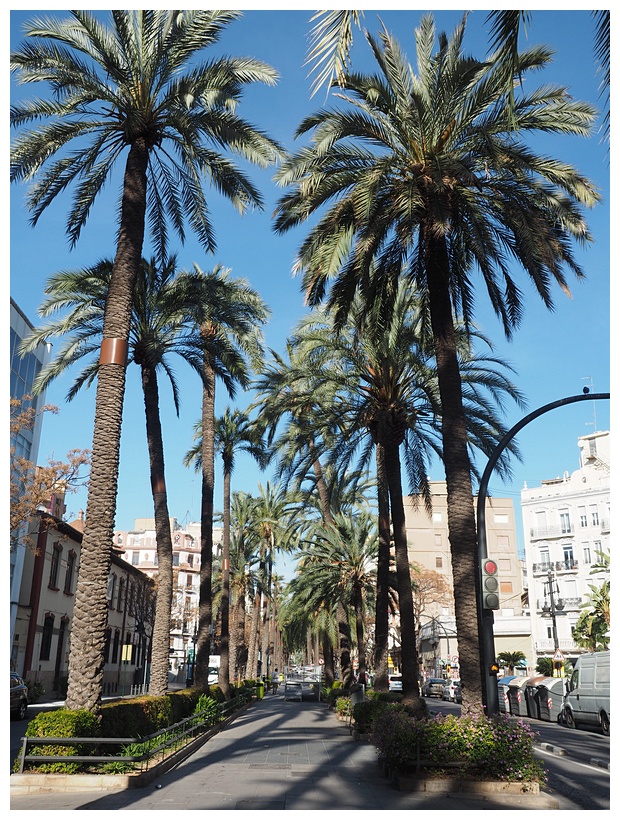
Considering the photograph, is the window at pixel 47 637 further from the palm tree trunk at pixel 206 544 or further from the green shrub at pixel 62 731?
the green shrub at pixel 62 731

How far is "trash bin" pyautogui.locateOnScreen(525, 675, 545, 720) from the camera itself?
108ft

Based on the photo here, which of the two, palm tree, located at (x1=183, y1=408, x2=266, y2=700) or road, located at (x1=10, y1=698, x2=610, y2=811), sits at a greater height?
palm tree, located at (x1=183, y1=408, x2=266, y2=700)

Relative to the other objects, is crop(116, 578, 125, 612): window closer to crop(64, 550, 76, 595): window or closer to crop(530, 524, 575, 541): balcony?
crop(64, 550, 76, 595): window

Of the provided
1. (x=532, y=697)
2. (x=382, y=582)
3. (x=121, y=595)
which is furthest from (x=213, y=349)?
(x=121, y=595)

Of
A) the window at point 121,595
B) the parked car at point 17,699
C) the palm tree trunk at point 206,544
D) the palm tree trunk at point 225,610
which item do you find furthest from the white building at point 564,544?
the parked car at point 17,699

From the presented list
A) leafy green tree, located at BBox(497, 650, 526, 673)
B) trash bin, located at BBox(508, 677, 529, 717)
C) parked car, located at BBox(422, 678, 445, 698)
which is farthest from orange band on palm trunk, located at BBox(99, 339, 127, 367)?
leafy green tree, located at BBox(497, 650, 526, 673)

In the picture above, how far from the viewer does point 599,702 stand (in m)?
24.8

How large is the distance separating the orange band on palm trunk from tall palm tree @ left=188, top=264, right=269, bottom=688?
6.07m

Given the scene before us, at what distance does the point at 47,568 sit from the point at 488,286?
105 ft

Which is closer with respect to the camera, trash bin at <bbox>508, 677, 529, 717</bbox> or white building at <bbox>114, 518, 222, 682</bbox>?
trash bin at <bbox>508, 677, 529, 717</bbox>

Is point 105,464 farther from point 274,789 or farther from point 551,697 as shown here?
point 551,697

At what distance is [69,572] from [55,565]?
2.83m

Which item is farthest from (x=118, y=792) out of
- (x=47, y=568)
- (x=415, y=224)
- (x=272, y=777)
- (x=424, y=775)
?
(x=47, y=568)

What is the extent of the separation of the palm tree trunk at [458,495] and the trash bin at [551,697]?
1933 cm
